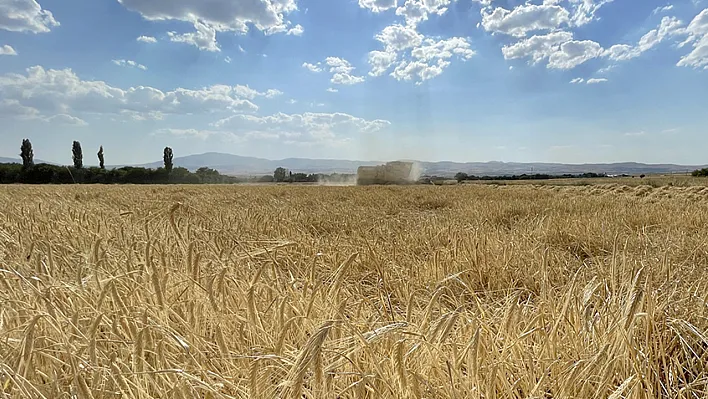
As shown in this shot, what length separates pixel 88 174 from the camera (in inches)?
1978

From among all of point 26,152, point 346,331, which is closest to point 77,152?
point 26,152

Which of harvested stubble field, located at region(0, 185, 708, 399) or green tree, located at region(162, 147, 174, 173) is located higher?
green tree, located at region(162, 147, 174, 173)

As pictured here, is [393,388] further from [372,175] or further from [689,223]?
[372,175]

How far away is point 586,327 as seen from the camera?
4.12ft

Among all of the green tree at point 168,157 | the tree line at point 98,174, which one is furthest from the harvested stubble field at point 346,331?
the green tree at point 168,157

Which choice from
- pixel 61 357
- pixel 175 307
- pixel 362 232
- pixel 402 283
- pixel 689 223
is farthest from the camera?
pixel 689 223

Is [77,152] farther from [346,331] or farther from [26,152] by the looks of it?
[346,331]

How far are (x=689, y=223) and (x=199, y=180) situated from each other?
57.0 metres

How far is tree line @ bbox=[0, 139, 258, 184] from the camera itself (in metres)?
47.2

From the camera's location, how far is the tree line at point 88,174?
155 feet

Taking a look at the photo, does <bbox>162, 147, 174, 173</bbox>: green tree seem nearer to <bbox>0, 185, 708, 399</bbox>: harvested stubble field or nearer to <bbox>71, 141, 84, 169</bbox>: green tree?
<bbox>71, 141, 84, 169</bbox>: green tree

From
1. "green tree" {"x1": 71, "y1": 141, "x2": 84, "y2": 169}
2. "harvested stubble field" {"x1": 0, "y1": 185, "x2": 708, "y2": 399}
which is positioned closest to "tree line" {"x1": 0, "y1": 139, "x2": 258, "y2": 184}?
"green tree" {"x1": 71, "y1": 141, "x2": 84, "y2": 169}

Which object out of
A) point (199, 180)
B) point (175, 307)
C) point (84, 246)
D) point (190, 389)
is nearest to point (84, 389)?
point (190, 389)

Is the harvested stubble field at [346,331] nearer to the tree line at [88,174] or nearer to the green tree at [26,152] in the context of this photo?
the tree line at [88,174]
